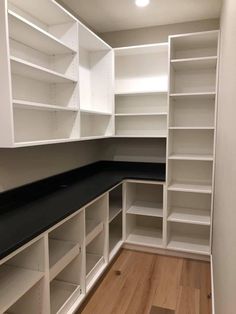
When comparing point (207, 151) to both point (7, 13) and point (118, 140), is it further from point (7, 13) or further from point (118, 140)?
point (7, 13)

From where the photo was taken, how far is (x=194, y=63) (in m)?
2.66

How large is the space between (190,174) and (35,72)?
2028mm

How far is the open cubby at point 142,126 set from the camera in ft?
10.3

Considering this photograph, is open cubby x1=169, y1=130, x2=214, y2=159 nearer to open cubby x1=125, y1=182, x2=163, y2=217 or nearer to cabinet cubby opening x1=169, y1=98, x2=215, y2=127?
cabinet cubby opening x1=169, y1=98, x2=215, y2=127

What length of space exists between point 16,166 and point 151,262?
68.3 inches

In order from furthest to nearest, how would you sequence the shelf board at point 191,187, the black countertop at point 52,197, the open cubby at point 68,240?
the shelf board at point 191,187
the open cubby at point 68,240
the black countertop at point 52,197

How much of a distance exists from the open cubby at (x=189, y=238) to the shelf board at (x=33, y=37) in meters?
2.19

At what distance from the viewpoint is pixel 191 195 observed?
9.95 ft

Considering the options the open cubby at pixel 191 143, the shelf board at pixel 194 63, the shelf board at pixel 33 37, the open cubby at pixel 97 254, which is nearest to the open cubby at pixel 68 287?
the open cubby at pixel 97 254

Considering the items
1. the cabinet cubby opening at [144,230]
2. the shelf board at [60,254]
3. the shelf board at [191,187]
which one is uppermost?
the shelf board at [191,187]

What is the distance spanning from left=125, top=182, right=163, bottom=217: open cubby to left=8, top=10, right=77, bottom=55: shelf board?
1598 millimetres

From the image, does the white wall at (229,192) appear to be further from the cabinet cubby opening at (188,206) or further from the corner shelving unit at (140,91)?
the corner shelving unit at (140,91)

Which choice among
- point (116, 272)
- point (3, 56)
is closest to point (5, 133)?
point (3, 56)

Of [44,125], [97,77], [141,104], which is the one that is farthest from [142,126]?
[44,125]
